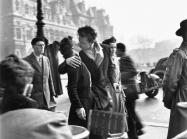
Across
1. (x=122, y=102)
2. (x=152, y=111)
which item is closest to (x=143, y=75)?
(x=152, y=111)

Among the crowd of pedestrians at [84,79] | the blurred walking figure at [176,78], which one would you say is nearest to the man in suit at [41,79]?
the crowd of pedestrians at [84,79]

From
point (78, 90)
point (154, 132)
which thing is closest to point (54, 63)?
point (154, 132)

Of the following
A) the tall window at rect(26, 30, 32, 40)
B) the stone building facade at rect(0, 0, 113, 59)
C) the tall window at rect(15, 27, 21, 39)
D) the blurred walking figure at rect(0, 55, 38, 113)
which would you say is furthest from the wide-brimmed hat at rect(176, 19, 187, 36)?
the tall window at rect(26, 30, 32, 40)

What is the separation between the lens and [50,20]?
210ft

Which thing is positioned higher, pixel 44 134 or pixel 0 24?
pixel 0 24

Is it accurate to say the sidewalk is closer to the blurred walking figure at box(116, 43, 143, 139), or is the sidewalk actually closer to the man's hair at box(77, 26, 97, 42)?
the blurred walking figure at box(116, 43, 143, 139)

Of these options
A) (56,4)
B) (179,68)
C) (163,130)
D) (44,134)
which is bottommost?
(163,130)

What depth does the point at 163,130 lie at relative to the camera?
244 inches

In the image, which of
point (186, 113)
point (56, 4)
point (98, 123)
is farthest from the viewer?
point (56, 4)

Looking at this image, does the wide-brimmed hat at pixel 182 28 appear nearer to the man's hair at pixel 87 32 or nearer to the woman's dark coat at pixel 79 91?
the man's hair at pixel 87 32

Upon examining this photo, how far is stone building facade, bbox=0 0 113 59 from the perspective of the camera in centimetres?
4917

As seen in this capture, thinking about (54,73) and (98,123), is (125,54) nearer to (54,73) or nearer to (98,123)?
(54,73)

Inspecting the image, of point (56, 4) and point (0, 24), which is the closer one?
point (0, 24)

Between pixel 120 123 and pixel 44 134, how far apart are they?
229 centimetres
